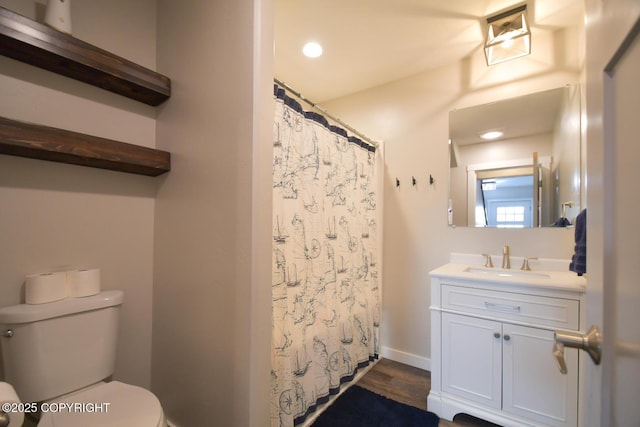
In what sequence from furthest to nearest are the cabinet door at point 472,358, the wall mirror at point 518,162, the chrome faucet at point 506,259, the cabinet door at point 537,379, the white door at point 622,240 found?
the chrome faucet at point 506,259, the wall mirror at point 518,162, the cabinet door at point 472,358, the cabinet door at point 537,379, the white door at point 622,240

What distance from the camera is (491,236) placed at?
6.22ft

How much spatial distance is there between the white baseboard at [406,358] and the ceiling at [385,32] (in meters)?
2.40

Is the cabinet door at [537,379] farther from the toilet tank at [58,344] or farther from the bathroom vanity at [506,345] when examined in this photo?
the toilet tank at [58,344]

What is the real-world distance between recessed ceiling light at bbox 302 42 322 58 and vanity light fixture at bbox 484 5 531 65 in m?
1.11

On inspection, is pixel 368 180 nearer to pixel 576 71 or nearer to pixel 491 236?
pixel 491 236

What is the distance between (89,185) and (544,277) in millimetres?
2483

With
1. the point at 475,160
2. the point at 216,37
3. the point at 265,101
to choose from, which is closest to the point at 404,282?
the point at 475,160

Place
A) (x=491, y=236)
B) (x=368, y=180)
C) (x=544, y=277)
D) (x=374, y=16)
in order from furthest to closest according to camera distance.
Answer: (x=368, y=180)
(x=491, y=236)
(x=374, y=16)
(x=544, y=277)

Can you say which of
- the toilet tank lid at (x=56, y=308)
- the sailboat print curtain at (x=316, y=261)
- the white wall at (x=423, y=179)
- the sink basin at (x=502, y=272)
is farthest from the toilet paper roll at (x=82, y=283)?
the sink basin at (x=502, y=272)

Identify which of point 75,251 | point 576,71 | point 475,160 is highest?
point 576,71

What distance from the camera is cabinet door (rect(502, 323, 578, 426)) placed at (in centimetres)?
129

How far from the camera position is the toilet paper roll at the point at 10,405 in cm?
68

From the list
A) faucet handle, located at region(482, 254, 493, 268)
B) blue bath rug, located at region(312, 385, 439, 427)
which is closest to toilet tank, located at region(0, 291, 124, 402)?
blue bath rug, located at region(312, 385, 439, 427)

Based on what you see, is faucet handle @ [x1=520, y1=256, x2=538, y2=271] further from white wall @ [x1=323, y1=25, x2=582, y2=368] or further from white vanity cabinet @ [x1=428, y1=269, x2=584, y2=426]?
white vanity cabinet @ [x1=428, y1=269, x2=584, y2=426]
